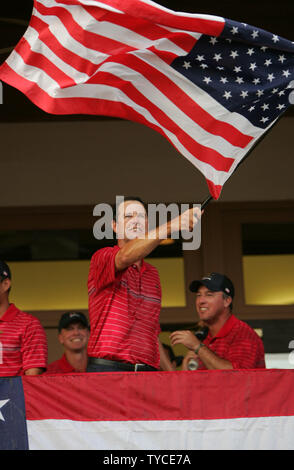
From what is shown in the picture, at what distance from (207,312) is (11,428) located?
6.36ft

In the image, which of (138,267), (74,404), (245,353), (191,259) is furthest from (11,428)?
(191,259)

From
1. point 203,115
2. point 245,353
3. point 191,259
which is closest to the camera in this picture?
point 203,115

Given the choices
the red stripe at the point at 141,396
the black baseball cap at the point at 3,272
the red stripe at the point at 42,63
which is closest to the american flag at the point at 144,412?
the red stripe at the point at 141,396

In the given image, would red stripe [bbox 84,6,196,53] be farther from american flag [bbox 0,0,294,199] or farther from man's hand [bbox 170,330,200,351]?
man's hand [bbox 170,330,200,351]

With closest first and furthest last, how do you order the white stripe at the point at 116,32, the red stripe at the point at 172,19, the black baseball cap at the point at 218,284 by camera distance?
the red stripe at the point at 172,19, the white stripe at the point at 116,32, the black baseball cap at the point at 218,284

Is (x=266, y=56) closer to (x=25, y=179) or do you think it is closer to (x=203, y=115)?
(x=203, y=115)

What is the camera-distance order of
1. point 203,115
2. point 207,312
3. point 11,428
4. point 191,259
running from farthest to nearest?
point 191,259
point 207,312
point 203,115
point 11,428

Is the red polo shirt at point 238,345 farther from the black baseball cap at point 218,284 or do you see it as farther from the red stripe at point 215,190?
the red stripe at point 215,190

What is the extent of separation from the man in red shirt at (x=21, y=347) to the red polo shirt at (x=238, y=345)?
1.14 meters

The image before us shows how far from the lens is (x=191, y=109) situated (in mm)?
5043

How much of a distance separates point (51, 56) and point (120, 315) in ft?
4.95

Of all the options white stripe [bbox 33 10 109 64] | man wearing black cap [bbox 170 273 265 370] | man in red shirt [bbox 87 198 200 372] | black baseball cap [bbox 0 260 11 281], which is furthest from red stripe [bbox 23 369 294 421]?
white stripe [bbox 33 10 109 64]

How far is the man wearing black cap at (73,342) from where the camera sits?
680 centimetres

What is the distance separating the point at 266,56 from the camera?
195 inches
